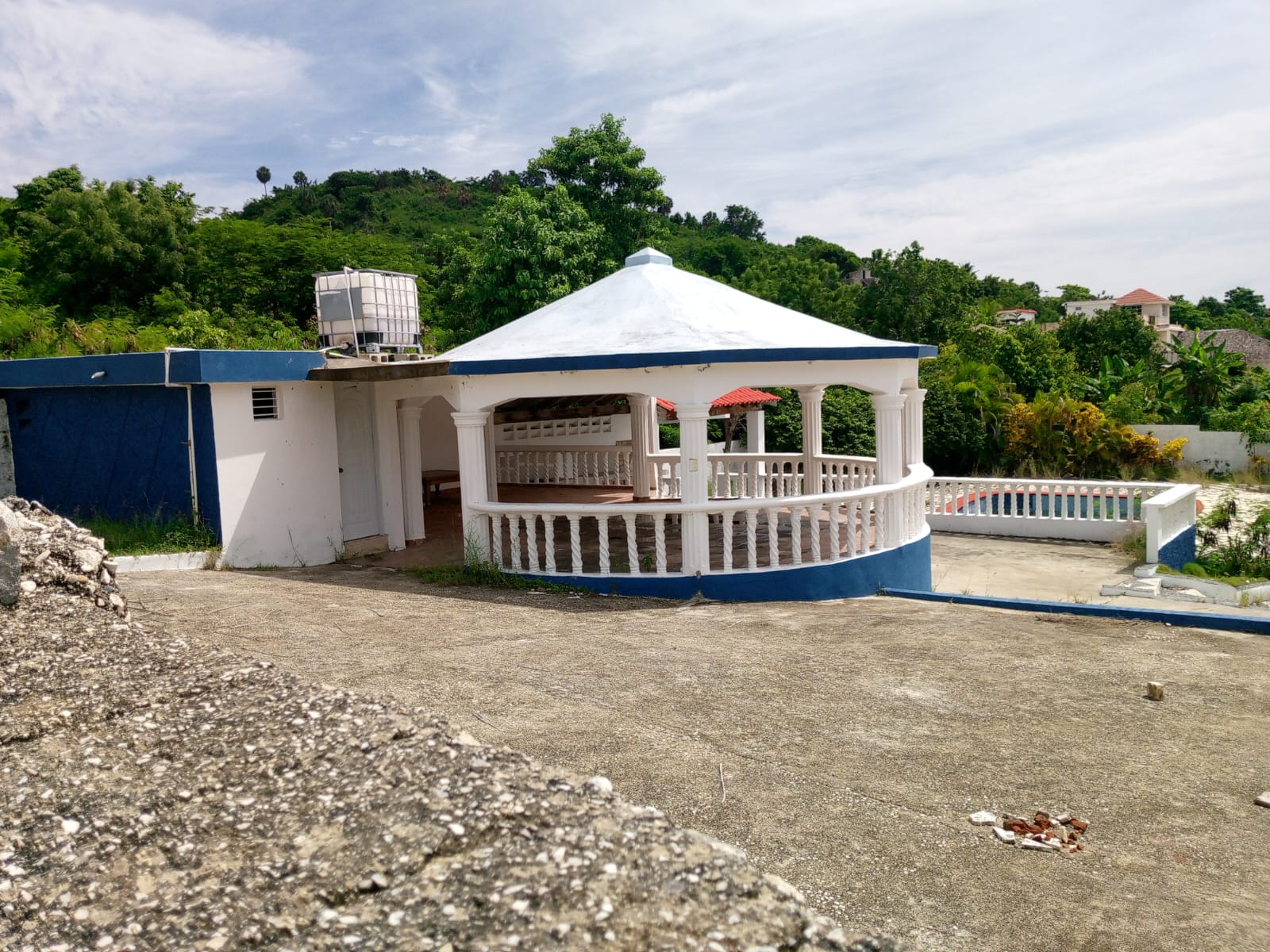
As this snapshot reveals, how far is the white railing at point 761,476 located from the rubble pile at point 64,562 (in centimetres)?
806

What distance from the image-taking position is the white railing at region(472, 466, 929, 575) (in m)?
9.76

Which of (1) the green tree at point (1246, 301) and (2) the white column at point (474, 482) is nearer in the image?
(2) the white column at point (474, 482)

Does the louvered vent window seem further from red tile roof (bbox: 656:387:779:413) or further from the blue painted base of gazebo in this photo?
red tile roof (bbox: 656:387:779:413)

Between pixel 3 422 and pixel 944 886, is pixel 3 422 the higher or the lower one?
the higher one

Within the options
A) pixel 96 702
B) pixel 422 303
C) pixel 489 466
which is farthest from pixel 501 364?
pixel 422 303

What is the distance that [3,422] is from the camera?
13.0 m

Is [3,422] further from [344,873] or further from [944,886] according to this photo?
[944,886]

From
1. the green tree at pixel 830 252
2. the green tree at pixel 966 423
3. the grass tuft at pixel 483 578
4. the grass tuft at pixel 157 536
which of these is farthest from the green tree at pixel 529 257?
the green tree at pixel 830 252

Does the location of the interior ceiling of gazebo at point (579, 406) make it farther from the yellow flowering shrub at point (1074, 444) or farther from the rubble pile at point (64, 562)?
the rubble pile at point (64, 562)

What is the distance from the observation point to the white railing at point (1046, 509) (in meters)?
16.2

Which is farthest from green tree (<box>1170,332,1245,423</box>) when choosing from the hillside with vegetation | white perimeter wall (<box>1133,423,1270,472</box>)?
white perimeter wall (<box>1133,423,1270,472</box>)

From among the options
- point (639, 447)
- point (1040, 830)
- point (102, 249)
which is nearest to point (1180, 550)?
point (639, 447)

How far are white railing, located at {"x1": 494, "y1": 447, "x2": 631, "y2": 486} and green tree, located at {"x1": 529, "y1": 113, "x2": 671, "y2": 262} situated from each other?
1139 centimetres

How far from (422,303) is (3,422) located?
19.7 metres
